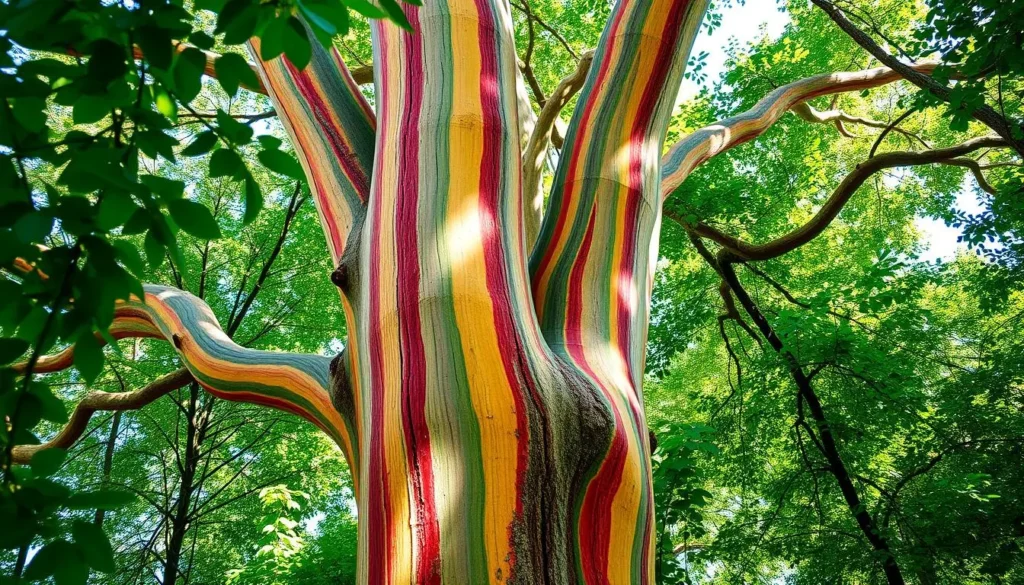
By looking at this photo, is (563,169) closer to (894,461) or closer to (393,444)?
(393,444)

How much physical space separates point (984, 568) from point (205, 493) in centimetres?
792

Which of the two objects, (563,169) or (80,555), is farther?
(563,169)

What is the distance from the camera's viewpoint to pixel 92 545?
0.79 meters

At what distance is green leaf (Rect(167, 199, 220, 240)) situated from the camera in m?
0.92

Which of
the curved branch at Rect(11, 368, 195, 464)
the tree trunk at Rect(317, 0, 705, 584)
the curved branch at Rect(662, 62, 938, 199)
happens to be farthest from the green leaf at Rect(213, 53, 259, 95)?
the curved branch at Rect(11, 368, 195, 464)

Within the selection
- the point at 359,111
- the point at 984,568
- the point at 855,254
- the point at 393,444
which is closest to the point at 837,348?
the point at 984,568

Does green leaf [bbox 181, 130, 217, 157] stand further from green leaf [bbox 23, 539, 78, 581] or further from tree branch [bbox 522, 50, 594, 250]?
tree branch [bbox 522, 50, 594, 250]

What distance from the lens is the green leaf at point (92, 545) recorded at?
786 millimetres

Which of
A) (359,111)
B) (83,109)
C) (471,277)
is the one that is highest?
(359,111)

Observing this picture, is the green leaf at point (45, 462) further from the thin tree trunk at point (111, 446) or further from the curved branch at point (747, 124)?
the thin tree trunk at point (111, 446)

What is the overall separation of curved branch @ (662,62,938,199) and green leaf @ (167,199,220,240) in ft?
7.12

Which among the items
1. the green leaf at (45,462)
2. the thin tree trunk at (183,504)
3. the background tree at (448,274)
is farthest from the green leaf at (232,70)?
the thin tree trunk at (183,504)

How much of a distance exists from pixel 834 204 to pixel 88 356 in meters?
5.22

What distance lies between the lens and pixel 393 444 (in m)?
1.61
